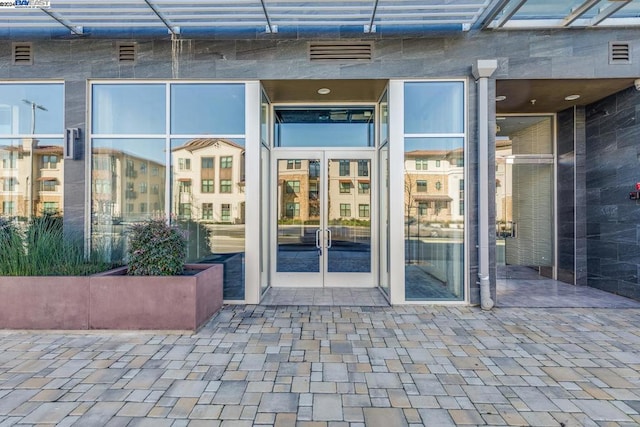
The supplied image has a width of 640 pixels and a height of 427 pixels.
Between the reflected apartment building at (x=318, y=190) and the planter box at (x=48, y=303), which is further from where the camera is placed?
the reflected apartment building at (x=318, y=190)

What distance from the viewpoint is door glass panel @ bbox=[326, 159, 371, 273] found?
5.77 m

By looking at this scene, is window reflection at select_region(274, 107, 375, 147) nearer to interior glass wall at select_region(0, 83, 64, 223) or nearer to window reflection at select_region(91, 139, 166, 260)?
window reflection at select_region(91, 139, 166, 260)

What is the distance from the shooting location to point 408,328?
3.85 m

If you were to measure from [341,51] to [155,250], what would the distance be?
3607 millimetres

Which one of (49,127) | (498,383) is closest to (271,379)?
(498,383)

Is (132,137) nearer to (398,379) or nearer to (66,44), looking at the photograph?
(66,44)

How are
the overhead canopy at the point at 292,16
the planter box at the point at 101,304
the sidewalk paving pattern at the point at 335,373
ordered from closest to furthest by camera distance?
1. the sidewalk paving pattern at the point at 335,373
2. the planter box at the point at 101,304
3. the overhead canopy at the point at 292,16

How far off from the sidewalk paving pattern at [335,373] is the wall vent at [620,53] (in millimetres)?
3454

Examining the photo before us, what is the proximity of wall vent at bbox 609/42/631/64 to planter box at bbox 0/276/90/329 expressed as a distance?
23.7 ft

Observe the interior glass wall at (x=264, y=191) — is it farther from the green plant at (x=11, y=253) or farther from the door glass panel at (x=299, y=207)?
the green plant at (x=11, y=253)

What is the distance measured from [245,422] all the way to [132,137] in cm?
430

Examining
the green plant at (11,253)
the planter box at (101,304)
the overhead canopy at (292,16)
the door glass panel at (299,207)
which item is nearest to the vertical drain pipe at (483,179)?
the overhead canopy at (292,16)

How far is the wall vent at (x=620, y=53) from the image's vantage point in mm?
4582

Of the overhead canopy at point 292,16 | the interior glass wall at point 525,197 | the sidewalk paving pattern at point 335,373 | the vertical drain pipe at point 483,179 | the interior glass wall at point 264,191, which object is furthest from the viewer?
the interior glass wall at point 525,197
